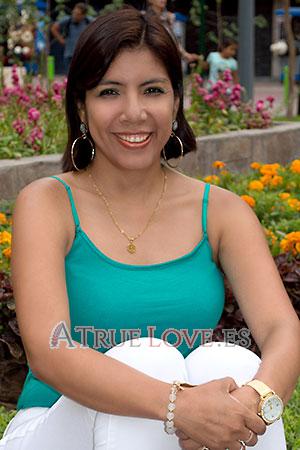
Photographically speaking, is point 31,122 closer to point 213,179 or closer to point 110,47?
point 213,179

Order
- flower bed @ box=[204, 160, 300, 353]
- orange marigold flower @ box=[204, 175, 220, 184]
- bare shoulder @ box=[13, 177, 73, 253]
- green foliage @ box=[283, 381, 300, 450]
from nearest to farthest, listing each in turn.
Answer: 1. bare shoulder @ box=[13, 177, 73, 253]
2. green foliage @ box=[283, 381, 300, 450]
3. flower bed @ box=[204, 160, 300, 353]
4. orange marigold flower @ box=[204, 175, 220, 184]

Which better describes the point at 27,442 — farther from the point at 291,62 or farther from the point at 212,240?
the point at 291,62

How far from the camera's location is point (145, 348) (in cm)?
238

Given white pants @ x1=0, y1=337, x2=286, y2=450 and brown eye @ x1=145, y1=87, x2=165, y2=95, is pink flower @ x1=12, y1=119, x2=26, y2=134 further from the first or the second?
white pants @ x1=0, y1=337, x2=286, y2=450

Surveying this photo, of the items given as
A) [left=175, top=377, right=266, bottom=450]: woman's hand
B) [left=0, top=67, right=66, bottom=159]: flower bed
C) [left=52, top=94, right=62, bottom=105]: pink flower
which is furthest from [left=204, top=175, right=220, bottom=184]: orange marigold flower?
[left=175, top=377, right=266, bottom=450]: woman's hand

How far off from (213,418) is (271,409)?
6.7 inches

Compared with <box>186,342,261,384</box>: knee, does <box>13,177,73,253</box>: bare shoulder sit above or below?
above

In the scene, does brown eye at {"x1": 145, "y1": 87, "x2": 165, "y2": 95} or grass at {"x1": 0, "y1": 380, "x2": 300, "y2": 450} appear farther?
grass at {"x1": 0, "y1": 380, "x2": 300, "y2": 450}

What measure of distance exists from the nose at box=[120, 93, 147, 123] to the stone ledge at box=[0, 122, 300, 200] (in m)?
3.42

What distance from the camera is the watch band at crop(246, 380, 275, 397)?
234cm

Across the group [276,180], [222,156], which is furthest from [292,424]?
[222,156]

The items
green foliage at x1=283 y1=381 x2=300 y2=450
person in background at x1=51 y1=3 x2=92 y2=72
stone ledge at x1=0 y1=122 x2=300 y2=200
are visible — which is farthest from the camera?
person in background at x1=51 y1=3 x2=92 y2=72

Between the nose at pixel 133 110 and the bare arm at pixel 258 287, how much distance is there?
35cm

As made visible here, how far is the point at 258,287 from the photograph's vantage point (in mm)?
2645
